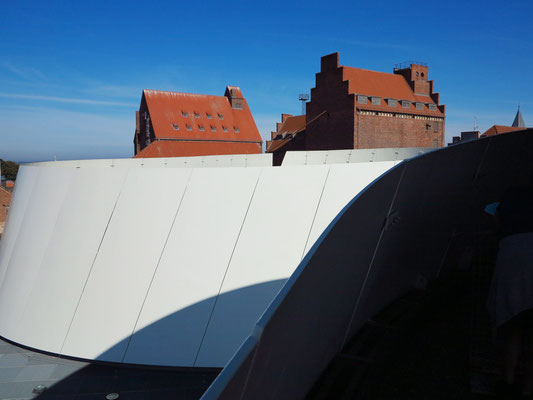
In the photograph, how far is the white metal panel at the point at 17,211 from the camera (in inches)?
427

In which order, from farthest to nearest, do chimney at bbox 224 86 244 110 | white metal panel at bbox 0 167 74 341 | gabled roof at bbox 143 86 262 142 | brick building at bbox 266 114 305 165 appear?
chimney at bbox 224 86 244 110
gabled roof at bbox 143 86 262 142
brick building at bbox 266 114 305 165
white metal panel at bbox 0 167 74 341

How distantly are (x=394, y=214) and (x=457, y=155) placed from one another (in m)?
1.11

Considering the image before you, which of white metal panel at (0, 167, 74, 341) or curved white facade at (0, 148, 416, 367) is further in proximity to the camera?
white metal panel at (0, 167, 74, 341)

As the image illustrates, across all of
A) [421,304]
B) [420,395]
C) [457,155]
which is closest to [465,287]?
[421,304]

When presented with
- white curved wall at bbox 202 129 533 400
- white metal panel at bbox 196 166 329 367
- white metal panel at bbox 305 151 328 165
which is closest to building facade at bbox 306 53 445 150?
white metal panel at bbox 305 151 328 165

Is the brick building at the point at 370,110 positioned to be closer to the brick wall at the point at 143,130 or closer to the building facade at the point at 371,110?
the building facade at the point at 371,110

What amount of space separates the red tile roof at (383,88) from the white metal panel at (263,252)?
2939 centimetres

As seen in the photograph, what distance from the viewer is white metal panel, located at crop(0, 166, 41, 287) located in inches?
427

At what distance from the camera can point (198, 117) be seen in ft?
152

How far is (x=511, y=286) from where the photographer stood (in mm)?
2461

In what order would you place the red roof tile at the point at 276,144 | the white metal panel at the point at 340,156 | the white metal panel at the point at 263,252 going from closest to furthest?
the white metal panel at the point at 263,252 → the white metal panel at the point at 340,156 → the red roof tile at the point at 276,144

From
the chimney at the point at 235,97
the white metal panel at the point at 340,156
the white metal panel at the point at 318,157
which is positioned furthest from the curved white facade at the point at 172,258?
the chimney at the point at 235,97

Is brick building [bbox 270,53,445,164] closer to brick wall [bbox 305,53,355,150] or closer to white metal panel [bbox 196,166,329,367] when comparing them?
brick wall [bbox 305,53,355,150]

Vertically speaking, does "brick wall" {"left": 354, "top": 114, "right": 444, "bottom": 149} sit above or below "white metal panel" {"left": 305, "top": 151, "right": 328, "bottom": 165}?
above
